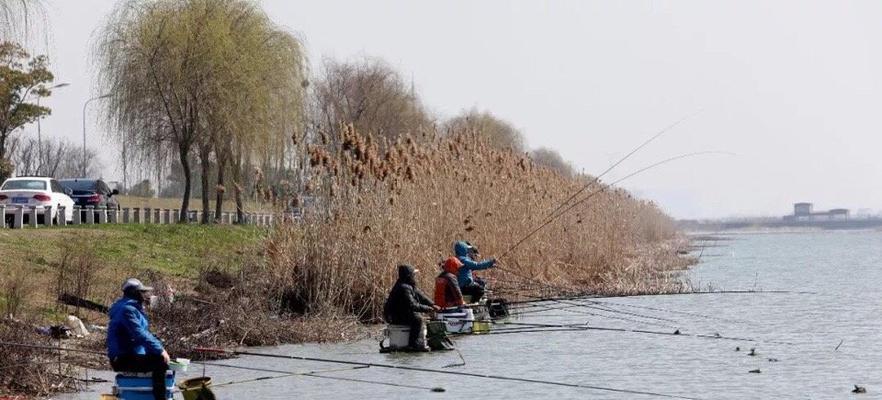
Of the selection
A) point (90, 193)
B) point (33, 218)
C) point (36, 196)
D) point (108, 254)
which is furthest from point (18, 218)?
point (90, 193)

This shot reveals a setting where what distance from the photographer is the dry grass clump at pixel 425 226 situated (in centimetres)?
2577

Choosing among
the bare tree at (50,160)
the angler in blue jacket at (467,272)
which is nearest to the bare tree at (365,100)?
the bare tree at (50,160)

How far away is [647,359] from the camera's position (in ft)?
76.1

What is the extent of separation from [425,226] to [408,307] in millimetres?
6397

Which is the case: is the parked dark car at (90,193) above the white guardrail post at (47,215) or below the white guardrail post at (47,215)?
above

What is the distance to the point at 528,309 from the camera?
101 feet

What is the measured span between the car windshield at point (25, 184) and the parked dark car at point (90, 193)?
6.74 m

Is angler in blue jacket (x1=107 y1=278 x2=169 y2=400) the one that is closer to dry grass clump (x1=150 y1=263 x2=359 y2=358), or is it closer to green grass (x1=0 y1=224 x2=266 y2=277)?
dry grass clump (x1=150 y1=263 x2=359 y2=358)

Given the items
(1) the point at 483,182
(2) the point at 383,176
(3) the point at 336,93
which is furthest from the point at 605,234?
(3) the point at 336,93

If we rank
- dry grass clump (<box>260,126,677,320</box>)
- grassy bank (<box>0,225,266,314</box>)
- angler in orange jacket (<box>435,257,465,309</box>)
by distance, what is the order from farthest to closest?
1. dry grass clump (<box>260,126,677,320</box>)
2. grassy bank (<box>0,225,266,314</box>)
3. angler in orange jacket (<box>435,257,465,309</box>)

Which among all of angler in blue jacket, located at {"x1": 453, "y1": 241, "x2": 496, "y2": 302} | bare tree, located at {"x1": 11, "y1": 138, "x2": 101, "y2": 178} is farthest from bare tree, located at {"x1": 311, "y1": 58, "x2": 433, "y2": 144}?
angler in blue jacket, located at {"x1": 453, "y1": 241, "x2": 496, "y2": 302}

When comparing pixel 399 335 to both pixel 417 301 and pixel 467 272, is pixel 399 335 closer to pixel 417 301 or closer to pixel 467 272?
pixel 417 301

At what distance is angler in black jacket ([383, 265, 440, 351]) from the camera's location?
22.1 metres

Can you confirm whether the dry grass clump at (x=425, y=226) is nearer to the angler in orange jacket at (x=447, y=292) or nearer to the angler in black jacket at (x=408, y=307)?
the angler in orange jacket at (x=447, y=292)
